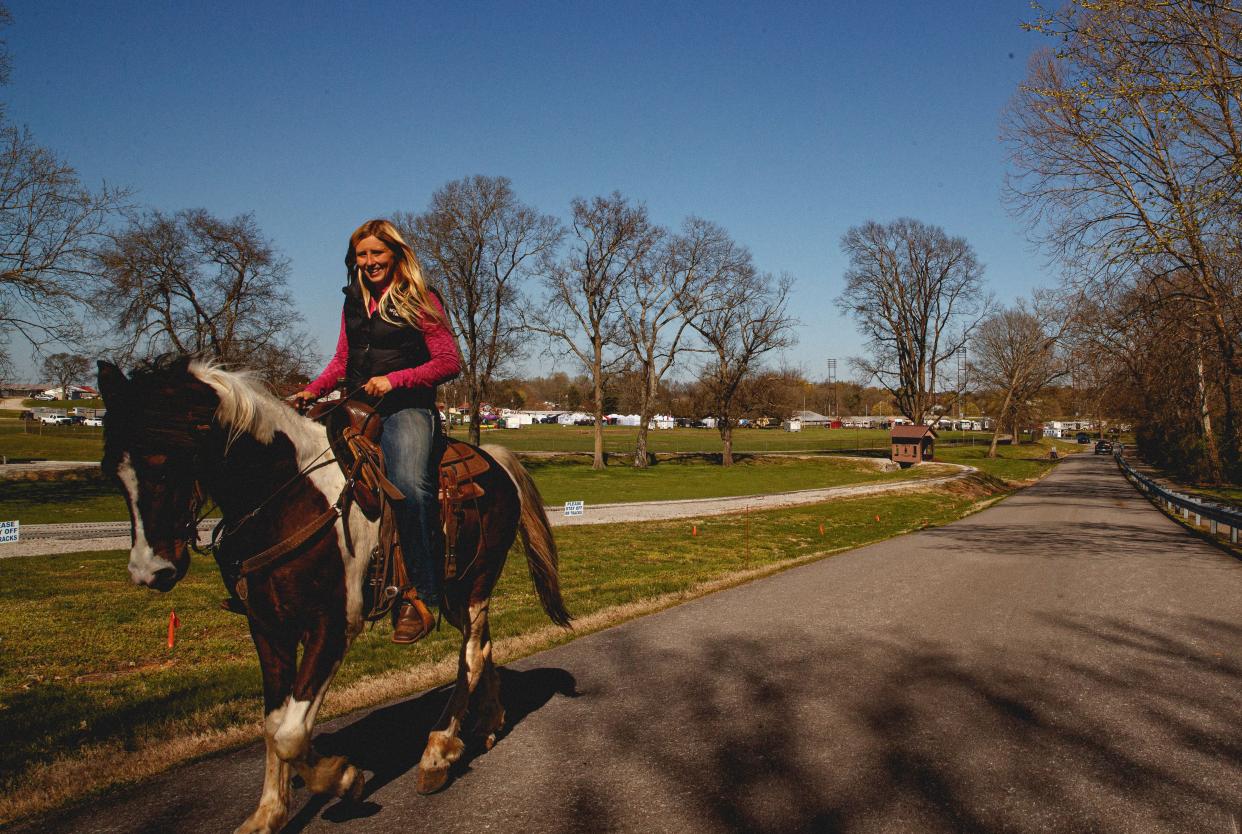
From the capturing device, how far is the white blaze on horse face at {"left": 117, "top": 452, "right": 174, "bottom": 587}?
3.19 m

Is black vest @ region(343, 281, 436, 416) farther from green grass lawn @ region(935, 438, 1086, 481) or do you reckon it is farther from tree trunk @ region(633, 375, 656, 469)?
green grass lawn @ region(935, 438, 1086, 481)

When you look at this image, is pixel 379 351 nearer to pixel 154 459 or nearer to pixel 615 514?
pixel 154 459

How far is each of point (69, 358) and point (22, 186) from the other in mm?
5842

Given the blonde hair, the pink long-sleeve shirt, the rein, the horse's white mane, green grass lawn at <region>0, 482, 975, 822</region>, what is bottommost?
green grass lawn at <region>0, 482, 975, 822</region>

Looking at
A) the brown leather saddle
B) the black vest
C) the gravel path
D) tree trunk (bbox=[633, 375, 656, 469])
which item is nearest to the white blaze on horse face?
the brown leather saddle

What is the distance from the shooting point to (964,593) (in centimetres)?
1081

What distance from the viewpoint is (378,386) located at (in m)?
4.01

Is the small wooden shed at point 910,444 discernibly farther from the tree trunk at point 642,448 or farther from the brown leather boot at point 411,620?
the brown leather boot at point 411,620

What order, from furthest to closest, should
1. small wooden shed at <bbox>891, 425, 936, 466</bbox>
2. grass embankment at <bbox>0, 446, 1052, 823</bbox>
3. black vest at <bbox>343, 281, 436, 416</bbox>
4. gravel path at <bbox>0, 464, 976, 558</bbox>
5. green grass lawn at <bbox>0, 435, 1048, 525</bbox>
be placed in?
small wooden shed at <bbox>891, 425, 936, 466</bbox> < green grass lawn at <bbox>0, 435, 1048, 525</bbox> < gravel path at <bbox>0, 464, 976, 558</bbox> < grass embankment at <bbox>0, 446, 1052, 823</bbox> < black vest at <bbox>343, 281, 436, 416</bbox>

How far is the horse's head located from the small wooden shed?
51254 mm

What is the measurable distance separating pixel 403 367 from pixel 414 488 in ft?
2.39

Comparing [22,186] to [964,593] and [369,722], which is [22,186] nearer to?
[369,722]

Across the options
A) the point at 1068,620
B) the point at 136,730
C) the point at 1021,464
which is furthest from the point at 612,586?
the point at 1021,464

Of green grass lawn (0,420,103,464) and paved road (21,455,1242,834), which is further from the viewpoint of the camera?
green grass lawn (0,420,103,464)
